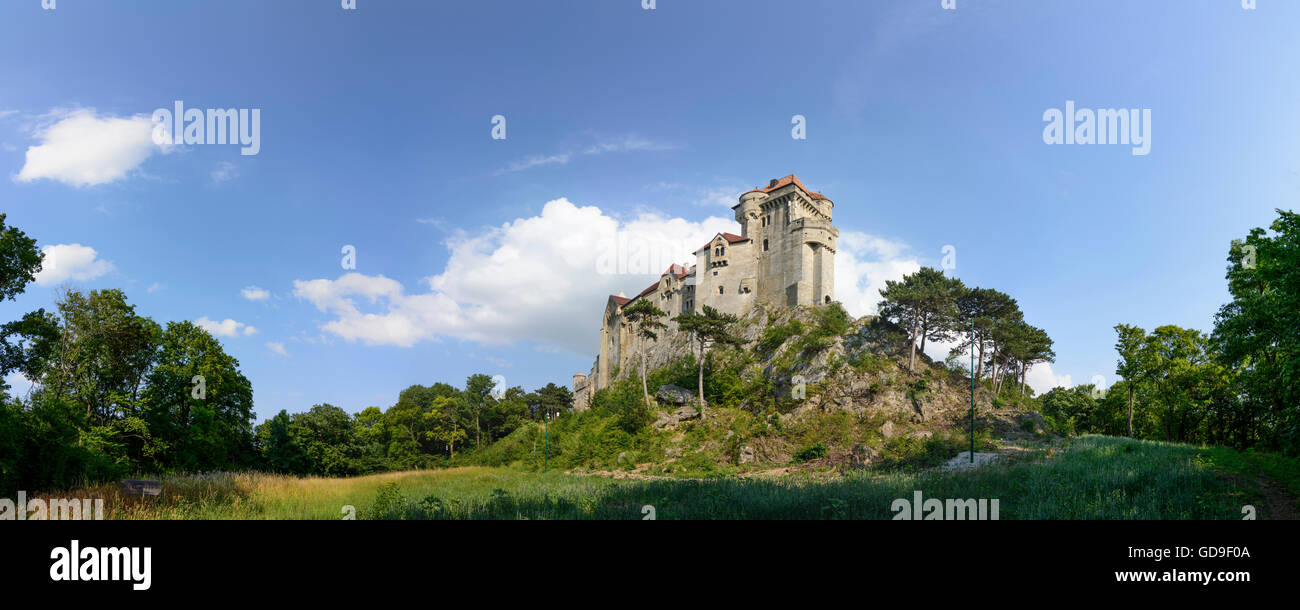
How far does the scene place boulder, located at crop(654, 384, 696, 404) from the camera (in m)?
53.7

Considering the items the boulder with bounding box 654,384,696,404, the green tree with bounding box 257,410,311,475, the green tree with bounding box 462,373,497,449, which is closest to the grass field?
the boulder with bounding box 654,384,696,404

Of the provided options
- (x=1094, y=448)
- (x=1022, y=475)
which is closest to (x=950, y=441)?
(x=1094, y=448)

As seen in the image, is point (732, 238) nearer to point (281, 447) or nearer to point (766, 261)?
point (766, 261)

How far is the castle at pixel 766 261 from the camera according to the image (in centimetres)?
6197

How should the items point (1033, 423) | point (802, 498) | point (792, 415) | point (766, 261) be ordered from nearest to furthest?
1. point (802, 498)
2. point (1033, 423)
3. point (792, 415)
4. point (766, 261)

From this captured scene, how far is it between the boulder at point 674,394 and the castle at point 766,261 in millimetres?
13575

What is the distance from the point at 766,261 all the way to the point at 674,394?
21.3 metres

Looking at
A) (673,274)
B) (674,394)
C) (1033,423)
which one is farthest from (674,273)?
(1033,423)

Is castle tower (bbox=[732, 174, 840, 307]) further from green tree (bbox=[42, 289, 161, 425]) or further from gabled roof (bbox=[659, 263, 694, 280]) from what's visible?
green tree (bbox=[42, 289, 161, 425])

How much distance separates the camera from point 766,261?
66312 millimetres

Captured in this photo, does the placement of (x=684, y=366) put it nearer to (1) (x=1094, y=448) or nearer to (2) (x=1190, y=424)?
(1) (x=1094, y=448)

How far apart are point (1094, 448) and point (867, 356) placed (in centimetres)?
2059
